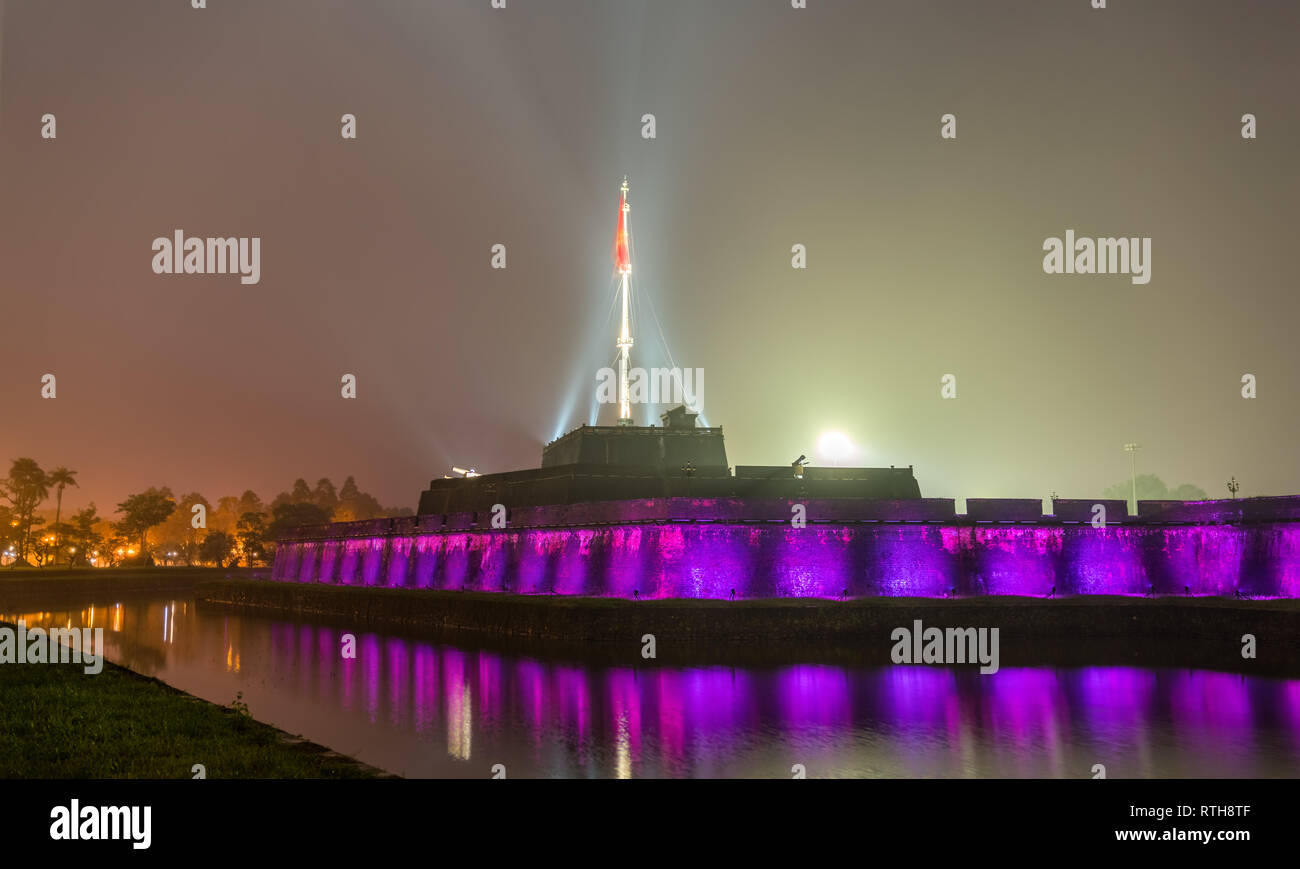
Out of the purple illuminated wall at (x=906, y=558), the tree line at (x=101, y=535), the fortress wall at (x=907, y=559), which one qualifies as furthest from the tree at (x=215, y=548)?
the fortress wall at (x=907, y=559)

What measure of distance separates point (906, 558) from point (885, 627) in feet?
15.9

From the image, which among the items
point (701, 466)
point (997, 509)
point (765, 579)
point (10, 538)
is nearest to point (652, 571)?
point (765, 579)

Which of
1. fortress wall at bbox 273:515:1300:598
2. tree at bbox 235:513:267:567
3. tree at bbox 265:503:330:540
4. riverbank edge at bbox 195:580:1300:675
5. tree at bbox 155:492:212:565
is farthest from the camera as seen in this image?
tree at bbox 155:492:212:565

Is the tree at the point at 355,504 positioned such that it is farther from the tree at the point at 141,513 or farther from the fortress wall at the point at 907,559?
the fortress wall at the point at 907,559

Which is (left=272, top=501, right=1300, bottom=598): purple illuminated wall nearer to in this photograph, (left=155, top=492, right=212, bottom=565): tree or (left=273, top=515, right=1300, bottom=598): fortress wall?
(left=273, top=515, right=1300, bottom=598): fortress wall

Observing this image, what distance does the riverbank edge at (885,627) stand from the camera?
27.7 meters

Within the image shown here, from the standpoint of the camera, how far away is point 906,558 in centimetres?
3425

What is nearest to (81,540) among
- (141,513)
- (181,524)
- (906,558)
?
(141,513)

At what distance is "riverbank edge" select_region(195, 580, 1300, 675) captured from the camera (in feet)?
90.9

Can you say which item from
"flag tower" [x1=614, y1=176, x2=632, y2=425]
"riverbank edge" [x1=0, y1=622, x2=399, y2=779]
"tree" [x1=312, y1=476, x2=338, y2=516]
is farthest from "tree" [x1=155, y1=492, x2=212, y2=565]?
"riverbank edge" [x1=0, y1=622, x2=399, y2=779]

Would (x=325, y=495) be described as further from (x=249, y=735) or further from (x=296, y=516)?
(x=249, y=735)

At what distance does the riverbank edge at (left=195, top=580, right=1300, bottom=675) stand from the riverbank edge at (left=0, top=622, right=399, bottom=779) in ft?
37.0
